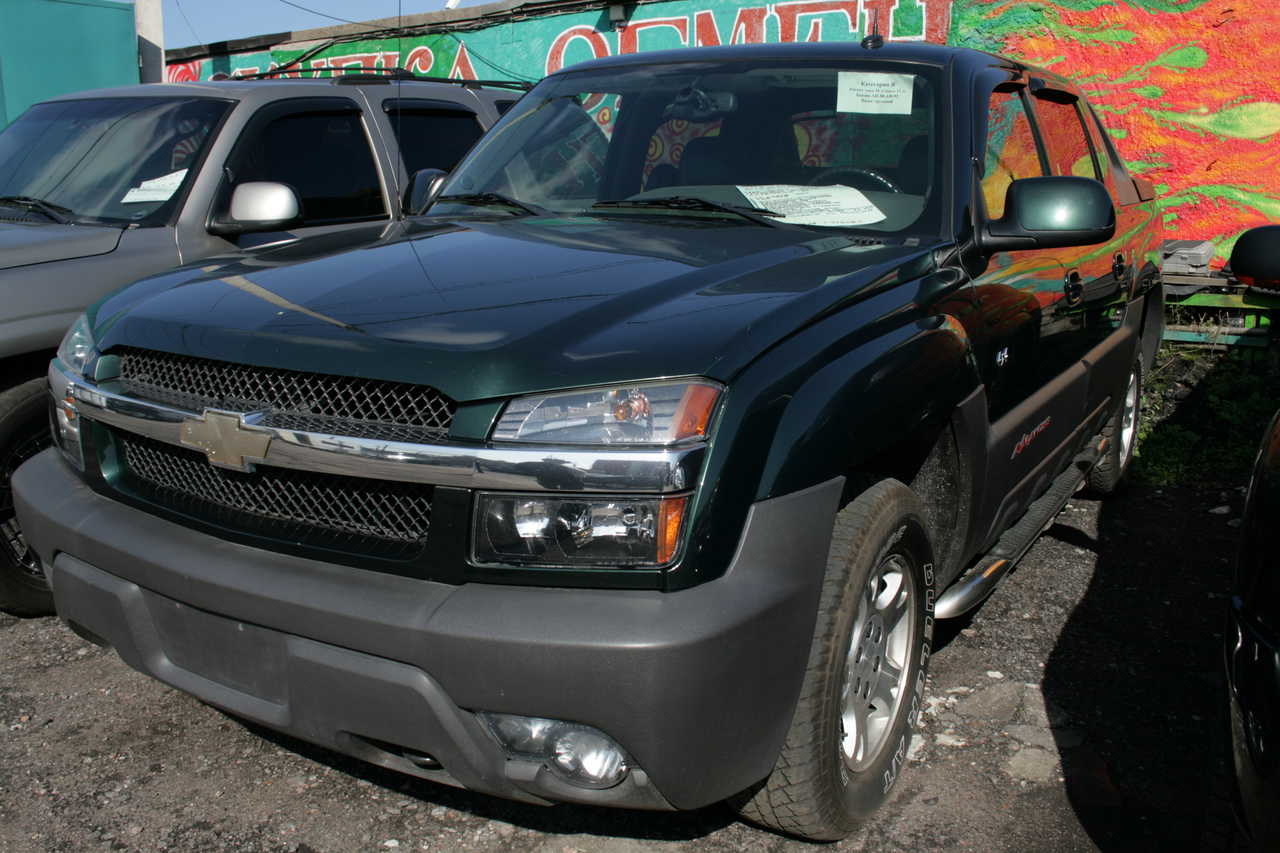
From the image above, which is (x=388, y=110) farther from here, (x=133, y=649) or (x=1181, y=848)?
(x=1181, y=848)

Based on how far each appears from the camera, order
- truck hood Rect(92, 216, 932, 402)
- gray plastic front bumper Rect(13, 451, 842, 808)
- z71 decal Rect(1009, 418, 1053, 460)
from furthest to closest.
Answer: z71 decal Rect(1009, 418, 1053, 460)
truck hood Rect(92, 216, 932, 402)
gray plastic front bumper Rect(13, 451, 842, 808)

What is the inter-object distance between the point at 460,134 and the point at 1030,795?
166 inches

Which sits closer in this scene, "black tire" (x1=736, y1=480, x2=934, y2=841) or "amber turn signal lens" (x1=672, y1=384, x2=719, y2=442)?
"amber turn signal lens" (x1=672, y1=384, x2=719, y2=442)

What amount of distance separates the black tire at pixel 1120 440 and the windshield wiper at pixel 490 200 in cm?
282

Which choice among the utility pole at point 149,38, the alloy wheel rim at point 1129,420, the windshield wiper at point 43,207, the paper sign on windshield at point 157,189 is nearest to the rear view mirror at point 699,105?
the paper sign on windshield at point 157,189

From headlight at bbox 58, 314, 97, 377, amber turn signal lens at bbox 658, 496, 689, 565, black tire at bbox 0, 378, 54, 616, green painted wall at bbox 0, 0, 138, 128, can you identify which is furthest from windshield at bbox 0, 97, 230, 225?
green painted wall at bbox 0, 0, 138, 128

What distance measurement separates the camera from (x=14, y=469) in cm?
374

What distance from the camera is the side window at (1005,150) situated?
340 cm

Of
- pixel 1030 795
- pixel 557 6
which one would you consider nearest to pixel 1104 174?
pixel 1030 795

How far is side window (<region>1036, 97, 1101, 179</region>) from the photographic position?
4117 mm

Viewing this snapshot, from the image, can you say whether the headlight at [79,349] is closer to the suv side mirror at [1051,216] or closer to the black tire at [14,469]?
the black tire at [14,469]

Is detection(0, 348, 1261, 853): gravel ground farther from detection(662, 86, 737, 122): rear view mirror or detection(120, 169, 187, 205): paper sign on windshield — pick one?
detection(662, 86, 737, 122): rear view mirror

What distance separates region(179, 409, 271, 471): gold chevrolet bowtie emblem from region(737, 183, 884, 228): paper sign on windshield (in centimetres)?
157

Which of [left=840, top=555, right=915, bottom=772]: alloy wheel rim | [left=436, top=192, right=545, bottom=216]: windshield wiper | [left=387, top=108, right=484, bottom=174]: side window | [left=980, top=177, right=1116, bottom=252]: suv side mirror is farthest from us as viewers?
[left=387, top=108, right=484, bottom=174]: side window
